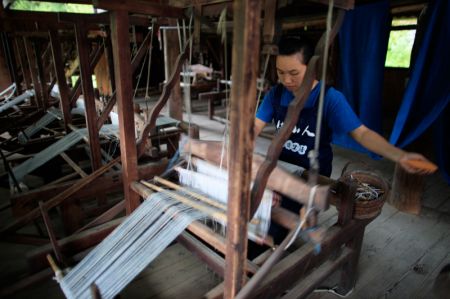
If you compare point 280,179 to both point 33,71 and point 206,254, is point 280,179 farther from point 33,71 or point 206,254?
point 33,71

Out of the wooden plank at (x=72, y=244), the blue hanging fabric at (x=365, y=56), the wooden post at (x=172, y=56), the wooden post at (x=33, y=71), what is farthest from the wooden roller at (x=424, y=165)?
the wooden post at (x=33, y=71)

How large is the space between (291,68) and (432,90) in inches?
103

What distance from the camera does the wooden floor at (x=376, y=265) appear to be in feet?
7.03

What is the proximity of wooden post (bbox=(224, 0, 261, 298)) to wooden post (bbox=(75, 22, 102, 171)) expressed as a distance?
190 cm

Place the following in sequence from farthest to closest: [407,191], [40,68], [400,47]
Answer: [400,47] < [40,68] < [407,191]

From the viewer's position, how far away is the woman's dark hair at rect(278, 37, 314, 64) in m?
1.48

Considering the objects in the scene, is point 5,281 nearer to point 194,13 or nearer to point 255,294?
point 255,294

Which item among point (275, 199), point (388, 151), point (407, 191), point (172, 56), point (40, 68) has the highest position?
point (172, 56)

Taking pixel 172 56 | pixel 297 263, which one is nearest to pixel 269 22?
pixel 297 263

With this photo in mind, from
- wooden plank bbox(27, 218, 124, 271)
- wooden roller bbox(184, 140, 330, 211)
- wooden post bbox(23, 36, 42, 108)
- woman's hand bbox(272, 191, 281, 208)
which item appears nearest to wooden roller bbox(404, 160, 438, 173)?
wooden roller bbox(184, 140, 330, 211)

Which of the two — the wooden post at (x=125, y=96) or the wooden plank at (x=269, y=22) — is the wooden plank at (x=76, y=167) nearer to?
the wooden post at (x=125, y=96)

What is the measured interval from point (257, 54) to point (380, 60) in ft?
13.4

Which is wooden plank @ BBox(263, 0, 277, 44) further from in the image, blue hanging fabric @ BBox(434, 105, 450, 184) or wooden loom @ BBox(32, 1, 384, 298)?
blue hanging fabric @ BBox(434, 105, 450, 184)

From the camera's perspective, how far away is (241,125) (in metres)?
0.89
